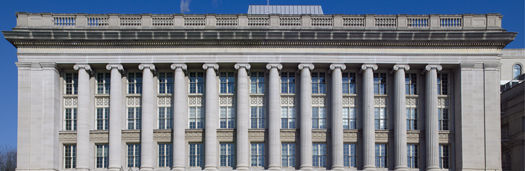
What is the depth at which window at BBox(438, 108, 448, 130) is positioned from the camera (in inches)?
2153

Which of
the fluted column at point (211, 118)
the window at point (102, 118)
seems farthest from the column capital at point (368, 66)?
the window at point (102, 118)

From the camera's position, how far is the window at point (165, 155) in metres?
54.1

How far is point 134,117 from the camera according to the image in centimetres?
5469

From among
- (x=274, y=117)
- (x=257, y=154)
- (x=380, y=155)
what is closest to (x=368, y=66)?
(x=380, y=155)

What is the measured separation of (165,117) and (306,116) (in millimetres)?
10819

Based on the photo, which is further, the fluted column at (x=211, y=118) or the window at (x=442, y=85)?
the window at (x=442, y=85)

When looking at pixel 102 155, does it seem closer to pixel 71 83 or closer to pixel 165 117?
pixel 165 117

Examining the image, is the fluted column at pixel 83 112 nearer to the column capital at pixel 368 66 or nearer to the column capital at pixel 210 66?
the column capital at pixel 210 66

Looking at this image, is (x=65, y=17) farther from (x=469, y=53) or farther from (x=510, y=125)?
(x=510, y=125)

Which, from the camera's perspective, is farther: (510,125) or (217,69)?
(510,125)

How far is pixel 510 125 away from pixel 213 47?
26.2 m

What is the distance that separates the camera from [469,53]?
53875 mm

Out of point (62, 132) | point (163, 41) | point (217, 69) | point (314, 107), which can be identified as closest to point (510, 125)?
point (314, 107)

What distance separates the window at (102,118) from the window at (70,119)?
1800 millimetres
